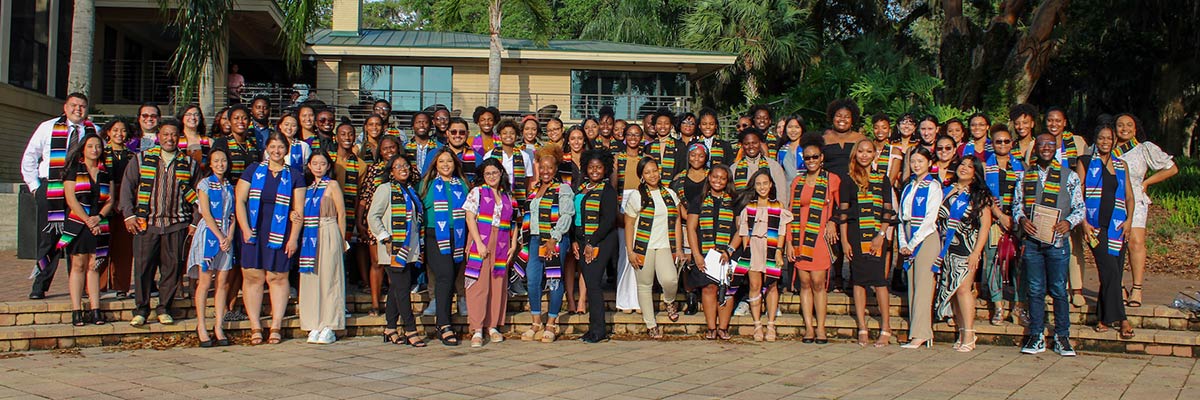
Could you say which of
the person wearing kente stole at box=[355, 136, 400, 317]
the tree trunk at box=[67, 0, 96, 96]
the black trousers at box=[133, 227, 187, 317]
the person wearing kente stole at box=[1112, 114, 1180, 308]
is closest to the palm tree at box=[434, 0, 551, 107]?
the tree trunk at box=[67, 0, 96, 96]

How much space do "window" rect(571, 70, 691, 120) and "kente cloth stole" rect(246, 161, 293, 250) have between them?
15.4 metres

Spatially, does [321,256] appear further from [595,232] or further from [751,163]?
[751,163]

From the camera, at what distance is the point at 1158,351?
7.45 m

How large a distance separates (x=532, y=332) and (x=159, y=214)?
3.20 metres

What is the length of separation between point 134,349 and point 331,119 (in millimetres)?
2815

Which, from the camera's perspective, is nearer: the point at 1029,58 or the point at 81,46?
the point at 81,46

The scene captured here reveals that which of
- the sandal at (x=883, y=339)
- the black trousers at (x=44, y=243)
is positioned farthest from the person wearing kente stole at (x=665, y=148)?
the black trousers at (x=44, y=243)

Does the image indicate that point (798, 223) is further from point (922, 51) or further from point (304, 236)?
point (922, 51)

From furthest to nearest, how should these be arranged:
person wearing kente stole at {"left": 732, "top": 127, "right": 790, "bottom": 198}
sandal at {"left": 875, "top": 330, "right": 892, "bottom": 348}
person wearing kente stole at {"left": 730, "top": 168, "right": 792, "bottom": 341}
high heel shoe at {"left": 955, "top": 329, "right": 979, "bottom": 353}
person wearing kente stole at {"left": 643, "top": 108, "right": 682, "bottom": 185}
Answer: person wearing kente stole at {"left": 643, "top": 108, "right": 682, "bottom": 185} → person wearing kente stole at {"left": 732, "top": 127, "right": 790, "bottom": 198} → person wearing kente stole at {"left": 730, "top": 168, "right": 792, "bottom": 341} → sandal at {"left": 875, "top": 330, "right": 892, "bottom": 348} → high heel shoe at {"left": 955, "top": 329, "right": 979, "bottom": 353}

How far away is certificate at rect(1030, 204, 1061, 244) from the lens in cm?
728

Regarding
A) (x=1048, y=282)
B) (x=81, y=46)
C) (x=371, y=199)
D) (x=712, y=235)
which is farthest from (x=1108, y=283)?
(x=81, y=46)

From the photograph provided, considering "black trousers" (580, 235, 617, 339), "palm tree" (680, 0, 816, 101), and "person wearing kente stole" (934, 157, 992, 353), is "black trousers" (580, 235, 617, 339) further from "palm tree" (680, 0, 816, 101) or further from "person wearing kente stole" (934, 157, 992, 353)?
"palm tree" (680, 0, 816, 101)

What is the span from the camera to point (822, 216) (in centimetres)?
772

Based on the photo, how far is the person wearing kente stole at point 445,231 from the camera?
7.57 metres
